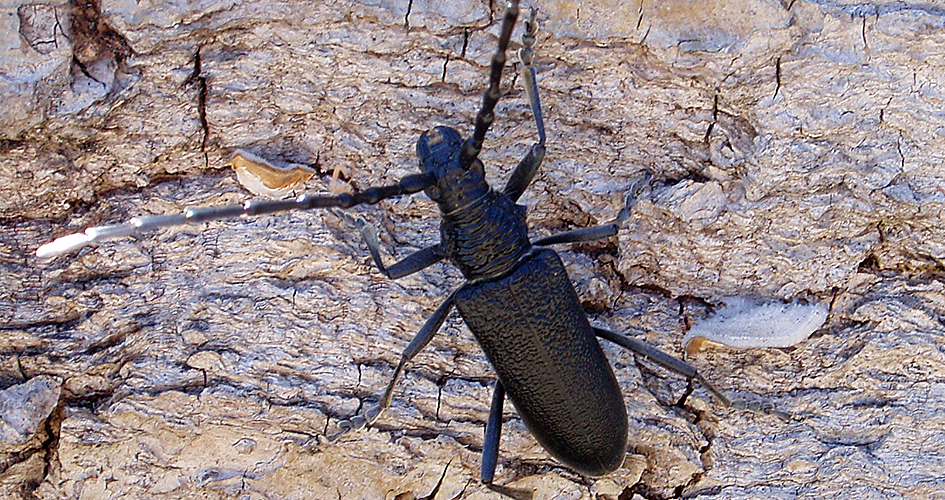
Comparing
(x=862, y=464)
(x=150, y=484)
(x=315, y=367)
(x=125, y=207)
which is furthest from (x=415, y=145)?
(x=862, y=464)

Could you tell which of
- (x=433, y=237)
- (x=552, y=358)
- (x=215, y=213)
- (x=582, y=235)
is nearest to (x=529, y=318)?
(x=552, y=358)

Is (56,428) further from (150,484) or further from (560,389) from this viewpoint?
(560,389)

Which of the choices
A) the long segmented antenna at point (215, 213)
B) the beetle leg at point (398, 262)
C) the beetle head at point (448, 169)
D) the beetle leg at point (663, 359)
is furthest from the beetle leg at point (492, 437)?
the long segmented antenna at point (215, 213)

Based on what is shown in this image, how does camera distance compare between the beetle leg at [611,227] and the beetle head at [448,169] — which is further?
the beetle leg at [611,227]

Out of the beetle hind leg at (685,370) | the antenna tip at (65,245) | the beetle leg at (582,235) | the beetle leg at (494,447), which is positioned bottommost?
the beetle leg at (494,447)

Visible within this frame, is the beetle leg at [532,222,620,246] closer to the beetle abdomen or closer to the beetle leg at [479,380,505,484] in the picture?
the beetle abdomen

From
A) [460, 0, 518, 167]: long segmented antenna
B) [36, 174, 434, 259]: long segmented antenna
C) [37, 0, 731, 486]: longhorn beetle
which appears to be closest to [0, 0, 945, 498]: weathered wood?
[37, 0, 731, 486]: longhorn beetle

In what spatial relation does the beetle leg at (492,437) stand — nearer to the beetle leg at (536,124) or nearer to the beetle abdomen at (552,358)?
the beetle abdomen at (552,358)
